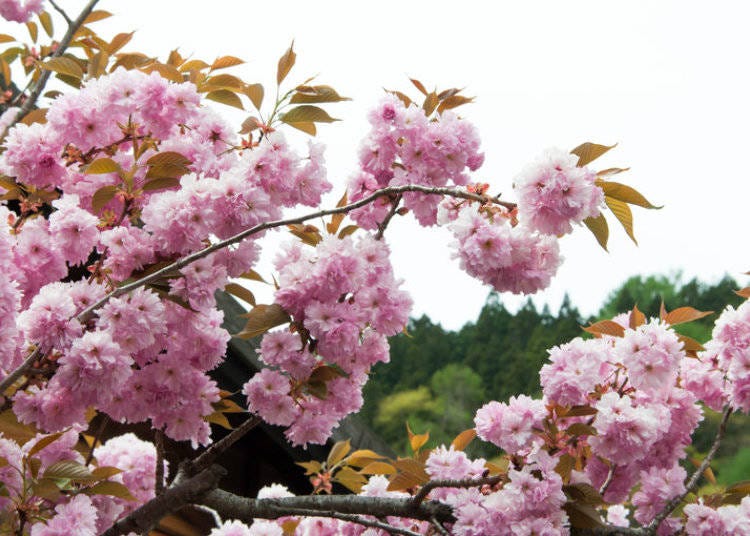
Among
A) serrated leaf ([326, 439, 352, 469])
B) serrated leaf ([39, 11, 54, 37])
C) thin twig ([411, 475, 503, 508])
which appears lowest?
thin twig ([411, 475, 503, 508])

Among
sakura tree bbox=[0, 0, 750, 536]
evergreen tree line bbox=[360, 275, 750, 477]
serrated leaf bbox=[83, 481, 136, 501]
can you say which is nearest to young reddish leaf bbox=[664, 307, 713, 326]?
sakura tree bbox=[0, 0, 750, 536]

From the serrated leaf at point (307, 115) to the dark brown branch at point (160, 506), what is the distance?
98 cm

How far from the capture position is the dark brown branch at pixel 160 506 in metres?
2.03

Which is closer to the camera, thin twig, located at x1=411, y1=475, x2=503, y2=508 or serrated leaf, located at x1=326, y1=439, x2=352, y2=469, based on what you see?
thin twig, located at x1=411, y1=475, x2=503, y2=508

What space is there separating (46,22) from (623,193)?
2.60 metres

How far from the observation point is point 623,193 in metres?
1.76

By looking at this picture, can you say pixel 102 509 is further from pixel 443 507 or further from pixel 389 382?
pixel 389 382

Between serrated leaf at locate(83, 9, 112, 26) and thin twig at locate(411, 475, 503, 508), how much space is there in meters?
2.16

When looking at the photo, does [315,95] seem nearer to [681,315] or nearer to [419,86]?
[419,86]

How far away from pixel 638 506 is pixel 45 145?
1.99 m

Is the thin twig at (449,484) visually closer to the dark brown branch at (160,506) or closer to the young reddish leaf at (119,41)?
the dark brown branch at (160,506)

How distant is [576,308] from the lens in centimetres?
2773

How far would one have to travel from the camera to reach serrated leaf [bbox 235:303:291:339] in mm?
1873

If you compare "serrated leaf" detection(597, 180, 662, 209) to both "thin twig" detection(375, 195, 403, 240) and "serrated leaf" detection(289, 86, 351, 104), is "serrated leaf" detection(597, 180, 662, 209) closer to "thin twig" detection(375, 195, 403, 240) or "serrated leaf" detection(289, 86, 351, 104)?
"thin twig" detection(375, 195, 403, 240)
